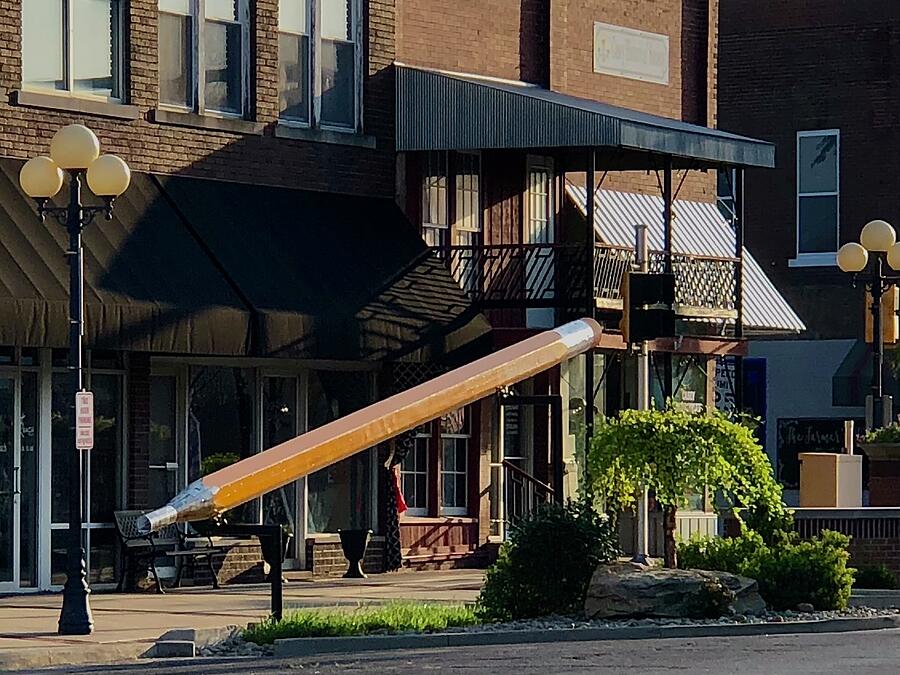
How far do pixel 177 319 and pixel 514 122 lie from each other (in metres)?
5.79

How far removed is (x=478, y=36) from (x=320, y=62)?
2.87m

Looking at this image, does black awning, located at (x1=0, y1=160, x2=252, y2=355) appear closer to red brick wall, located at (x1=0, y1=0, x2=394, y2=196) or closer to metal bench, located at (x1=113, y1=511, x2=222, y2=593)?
red brick wall, located at (x1=0, y1=0, x2=394, y2=196)

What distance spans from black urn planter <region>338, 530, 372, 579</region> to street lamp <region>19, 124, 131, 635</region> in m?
7.03

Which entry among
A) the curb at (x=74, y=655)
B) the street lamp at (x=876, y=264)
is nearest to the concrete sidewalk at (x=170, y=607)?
the curb at (x=74, y=655)

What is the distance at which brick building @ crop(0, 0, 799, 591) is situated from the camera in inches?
914

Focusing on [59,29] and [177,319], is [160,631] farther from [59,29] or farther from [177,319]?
[59,29]

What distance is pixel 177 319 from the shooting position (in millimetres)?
22891

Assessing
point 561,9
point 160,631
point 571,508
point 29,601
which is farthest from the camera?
point 561,9

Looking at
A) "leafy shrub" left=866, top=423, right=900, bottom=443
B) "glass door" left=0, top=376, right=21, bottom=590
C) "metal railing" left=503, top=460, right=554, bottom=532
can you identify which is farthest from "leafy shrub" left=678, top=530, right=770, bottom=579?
"glass door" left=0, top=376, right=21, bottom=590

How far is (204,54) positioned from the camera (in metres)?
25.4

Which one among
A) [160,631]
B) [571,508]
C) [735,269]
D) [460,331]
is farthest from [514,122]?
[160,631]

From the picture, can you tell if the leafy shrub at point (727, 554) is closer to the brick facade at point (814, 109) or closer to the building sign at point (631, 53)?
the building sign at point (631, 53)

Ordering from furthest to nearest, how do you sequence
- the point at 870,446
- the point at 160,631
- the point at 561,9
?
the point at 561,9 < the point at 870,446 < the point at 160,631

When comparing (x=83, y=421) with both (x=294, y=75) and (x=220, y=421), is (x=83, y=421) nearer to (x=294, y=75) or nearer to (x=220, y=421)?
(x=220, y=421)
